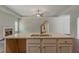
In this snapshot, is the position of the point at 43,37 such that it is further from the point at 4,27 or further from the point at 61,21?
the point at 4,27

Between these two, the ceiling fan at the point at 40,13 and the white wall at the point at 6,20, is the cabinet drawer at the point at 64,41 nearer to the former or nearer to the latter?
the ceiling fan at the point at 40,13

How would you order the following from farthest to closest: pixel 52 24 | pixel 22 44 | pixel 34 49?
pixel 22 44
pixel 34 49
pixel 52 24

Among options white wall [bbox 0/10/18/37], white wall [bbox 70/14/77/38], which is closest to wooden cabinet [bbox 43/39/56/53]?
white wall [bbox 70/14/77/38]

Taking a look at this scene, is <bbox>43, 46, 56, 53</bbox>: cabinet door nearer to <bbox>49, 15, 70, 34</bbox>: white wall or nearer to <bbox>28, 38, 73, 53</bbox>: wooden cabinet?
<bbox>28, 38, 73, 53</bbox>: wooden cabinet

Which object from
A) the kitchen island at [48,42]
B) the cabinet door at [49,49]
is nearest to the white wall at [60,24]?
the kitchen island at [48,42]

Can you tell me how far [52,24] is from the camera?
225 centimetres

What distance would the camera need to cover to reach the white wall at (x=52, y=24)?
2231 millimetres

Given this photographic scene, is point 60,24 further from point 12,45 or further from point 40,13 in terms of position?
point 12,45

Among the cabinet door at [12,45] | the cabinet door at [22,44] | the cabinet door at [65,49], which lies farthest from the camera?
the cabinet door at [12,45]

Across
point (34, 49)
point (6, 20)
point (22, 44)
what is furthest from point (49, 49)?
point (6, 20)

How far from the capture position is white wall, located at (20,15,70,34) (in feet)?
7.32

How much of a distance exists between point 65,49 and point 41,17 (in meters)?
0.70

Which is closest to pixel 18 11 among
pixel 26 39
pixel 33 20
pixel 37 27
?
pixel 33 20

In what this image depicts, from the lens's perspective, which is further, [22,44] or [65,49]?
[22,44]
